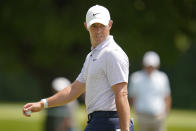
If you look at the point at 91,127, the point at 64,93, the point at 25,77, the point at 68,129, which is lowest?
the point at 91,127

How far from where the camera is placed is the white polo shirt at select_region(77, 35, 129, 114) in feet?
15.7

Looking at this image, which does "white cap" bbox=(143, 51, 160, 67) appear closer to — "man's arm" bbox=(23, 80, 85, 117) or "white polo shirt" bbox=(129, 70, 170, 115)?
"white polo shirt" bbox=(129, 70, 170, 115)

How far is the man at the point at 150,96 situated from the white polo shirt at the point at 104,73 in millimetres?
5822

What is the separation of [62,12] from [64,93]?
20.5 feet

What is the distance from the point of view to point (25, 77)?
36531 millimetres

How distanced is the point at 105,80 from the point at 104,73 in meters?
0.07

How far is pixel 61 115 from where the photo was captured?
11.8 metres

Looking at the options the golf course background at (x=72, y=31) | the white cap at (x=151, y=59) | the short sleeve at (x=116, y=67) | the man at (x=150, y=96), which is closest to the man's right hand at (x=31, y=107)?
the short sleeve at (x=116, y=67)

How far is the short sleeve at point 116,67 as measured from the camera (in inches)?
188

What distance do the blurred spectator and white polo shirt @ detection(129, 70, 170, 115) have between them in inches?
48.4

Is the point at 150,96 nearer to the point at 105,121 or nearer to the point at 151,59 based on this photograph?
the point at 151,59

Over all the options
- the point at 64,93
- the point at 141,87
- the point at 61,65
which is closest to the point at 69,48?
the point at 61,65

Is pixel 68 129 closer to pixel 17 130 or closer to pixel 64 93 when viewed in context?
pixel 64 93

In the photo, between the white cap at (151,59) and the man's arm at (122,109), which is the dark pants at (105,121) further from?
the white cap at (151,59)
